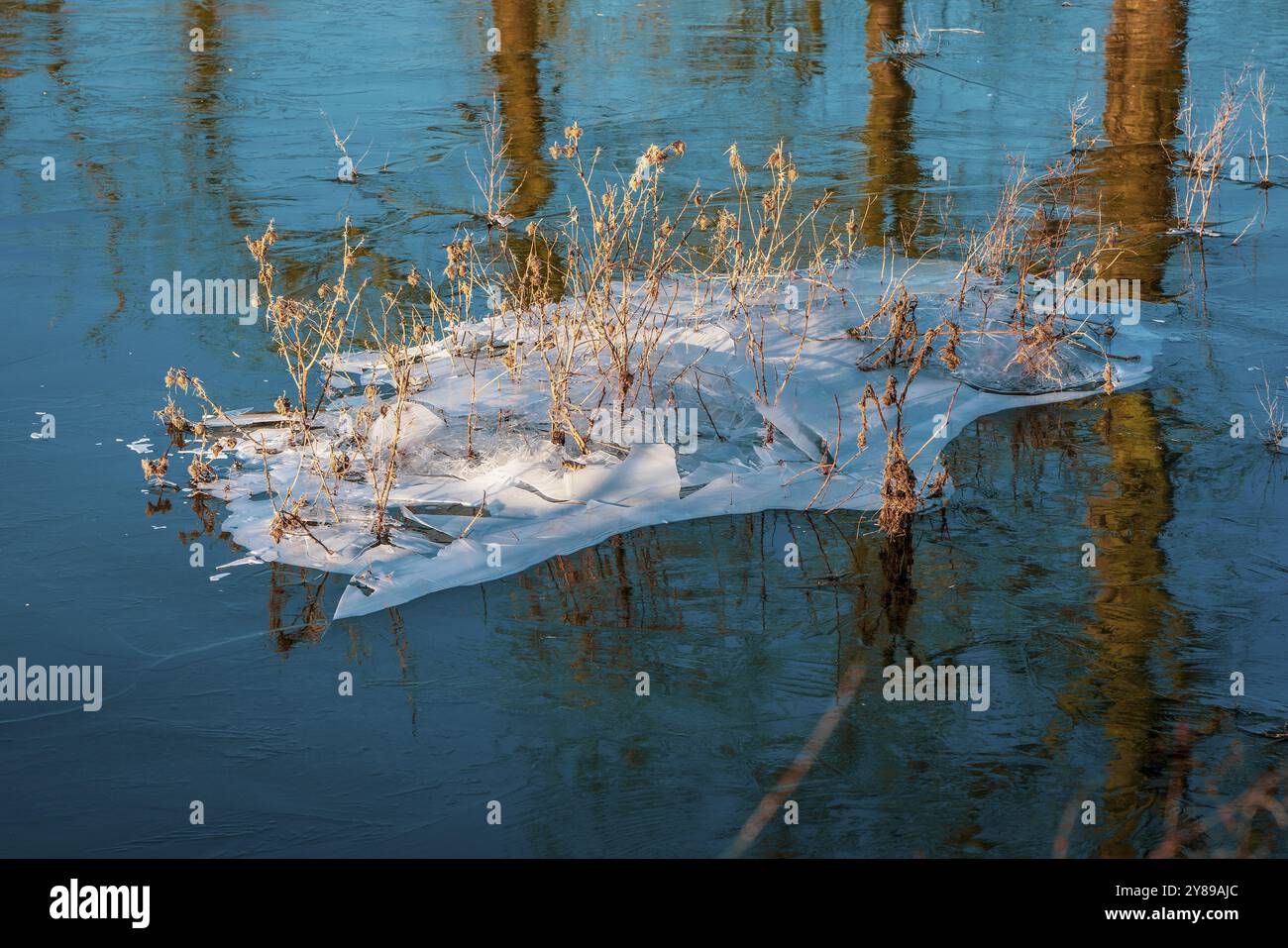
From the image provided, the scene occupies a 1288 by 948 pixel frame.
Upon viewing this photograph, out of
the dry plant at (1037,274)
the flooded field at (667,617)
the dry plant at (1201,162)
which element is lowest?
the flooded field at (667,617)

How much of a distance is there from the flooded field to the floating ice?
0.52 ft

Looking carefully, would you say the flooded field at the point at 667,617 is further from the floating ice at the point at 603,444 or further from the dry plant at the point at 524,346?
the dry plant at the point at 524,346

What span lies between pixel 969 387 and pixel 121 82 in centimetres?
1131

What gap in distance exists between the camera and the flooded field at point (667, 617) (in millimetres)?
4742

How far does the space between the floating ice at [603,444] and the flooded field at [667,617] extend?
16 centimetres

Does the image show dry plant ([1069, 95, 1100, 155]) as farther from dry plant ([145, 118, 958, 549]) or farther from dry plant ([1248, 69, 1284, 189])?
dry plant ([145, 118, 958, 549])

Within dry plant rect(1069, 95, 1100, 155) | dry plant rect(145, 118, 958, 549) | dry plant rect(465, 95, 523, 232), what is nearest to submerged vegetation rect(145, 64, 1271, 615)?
dry plant rect(145, 118, 958, 549)

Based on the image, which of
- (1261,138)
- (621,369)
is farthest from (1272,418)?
(1261,138)

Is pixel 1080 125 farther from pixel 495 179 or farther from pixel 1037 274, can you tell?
pixel 495 179

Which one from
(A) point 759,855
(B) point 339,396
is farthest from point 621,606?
(B) point 339,396

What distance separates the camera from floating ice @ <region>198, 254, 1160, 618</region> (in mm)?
6465

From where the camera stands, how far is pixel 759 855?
14.8 feet

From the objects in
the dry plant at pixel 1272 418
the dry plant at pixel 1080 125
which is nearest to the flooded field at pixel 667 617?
A: the dry plant at pixel 1272 418

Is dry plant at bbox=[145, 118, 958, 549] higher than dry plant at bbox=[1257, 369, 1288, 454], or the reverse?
dry plant at bbox=[145, 118, 958, 549]
